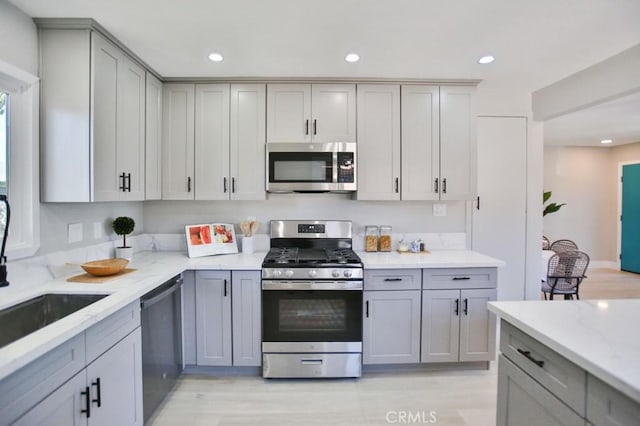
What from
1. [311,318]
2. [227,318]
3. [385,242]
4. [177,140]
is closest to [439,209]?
[385,242]

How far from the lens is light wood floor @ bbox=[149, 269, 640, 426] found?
200 cm

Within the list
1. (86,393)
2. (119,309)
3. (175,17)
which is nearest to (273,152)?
(175,17)

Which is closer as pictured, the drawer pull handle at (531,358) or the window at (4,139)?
the drawer pull handle at (531,358)

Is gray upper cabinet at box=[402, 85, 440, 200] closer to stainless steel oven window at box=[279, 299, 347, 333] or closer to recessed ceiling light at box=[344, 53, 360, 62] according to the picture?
recessed ceiling light at box=[344, 53, 360, 62]

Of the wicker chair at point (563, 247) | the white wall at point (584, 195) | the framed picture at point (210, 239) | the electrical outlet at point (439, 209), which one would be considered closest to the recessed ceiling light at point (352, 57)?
the electrical outlet at point (439, 209)

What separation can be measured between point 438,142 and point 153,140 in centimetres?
242

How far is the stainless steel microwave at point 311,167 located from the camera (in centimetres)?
263

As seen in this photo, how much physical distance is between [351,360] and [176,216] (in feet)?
6.67

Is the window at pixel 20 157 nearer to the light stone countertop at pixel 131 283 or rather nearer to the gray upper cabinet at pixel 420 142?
the light stone countertop at pixel 131 283

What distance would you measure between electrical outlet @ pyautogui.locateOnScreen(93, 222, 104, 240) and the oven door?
4.18 feet

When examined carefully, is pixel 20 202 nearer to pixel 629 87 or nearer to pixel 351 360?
pixel 351 360

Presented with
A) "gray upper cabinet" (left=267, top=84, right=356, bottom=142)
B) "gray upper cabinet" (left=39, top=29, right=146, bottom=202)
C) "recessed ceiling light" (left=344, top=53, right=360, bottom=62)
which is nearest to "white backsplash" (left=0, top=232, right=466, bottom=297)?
"gray upper cabinet" (left=39, top=29, right=146, bottom=202)

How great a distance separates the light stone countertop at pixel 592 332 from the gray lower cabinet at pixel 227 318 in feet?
5.40

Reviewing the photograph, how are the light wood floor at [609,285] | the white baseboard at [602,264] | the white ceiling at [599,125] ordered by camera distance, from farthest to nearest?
the white baseboard at [602,264] → the light wood floor at [609,285] → the white ceiling at [599,125]
